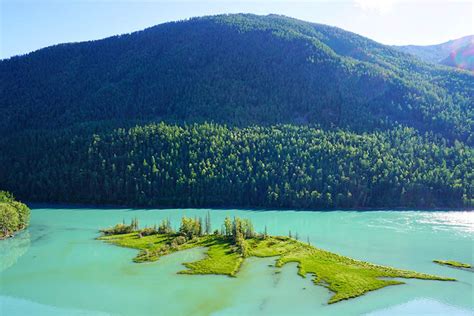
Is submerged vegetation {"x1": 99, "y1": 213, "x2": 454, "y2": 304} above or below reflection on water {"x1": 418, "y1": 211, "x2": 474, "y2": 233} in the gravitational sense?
below

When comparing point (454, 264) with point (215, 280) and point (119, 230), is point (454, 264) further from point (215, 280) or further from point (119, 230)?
point (119, 230)

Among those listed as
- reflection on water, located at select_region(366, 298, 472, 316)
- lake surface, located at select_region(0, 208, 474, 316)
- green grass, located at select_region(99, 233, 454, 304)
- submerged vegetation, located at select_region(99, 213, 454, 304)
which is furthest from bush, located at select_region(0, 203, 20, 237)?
reflection on water, located at select_region(366, 298, 472, 316)

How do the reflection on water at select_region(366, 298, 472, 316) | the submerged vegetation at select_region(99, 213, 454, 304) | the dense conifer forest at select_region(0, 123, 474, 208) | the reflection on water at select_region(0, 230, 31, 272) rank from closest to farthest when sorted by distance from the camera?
the reflection on water at select_region(366, 298, 472, 316), the submerged vegetation at select_region(99, 213, 454, 304), the reflection on water at select_region(0, 230, 31, 272), the dense conifer forest at select_region(0, 123, 474, 208)

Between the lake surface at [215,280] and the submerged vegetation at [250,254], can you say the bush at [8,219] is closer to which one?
the lake surface at [215,280]

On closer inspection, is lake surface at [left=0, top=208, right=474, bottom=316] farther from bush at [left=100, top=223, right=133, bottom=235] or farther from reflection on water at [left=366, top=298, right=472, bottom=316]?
bush at [left=100, top=223, right=133, bottom=235]

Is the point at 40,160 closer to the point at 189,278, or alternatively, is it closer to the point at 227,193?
the point at 227,193

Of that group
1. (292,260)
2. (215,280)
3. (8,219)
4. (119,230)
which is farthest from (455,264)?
(8,219)

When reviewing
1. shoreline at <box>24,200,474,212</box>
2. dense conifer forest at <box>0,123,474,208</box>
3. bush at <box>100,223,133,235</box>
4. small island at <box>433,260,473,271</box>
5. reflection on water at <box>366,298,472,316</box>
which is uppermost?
dense conifer forest at <box>0,123,474,208</box>
